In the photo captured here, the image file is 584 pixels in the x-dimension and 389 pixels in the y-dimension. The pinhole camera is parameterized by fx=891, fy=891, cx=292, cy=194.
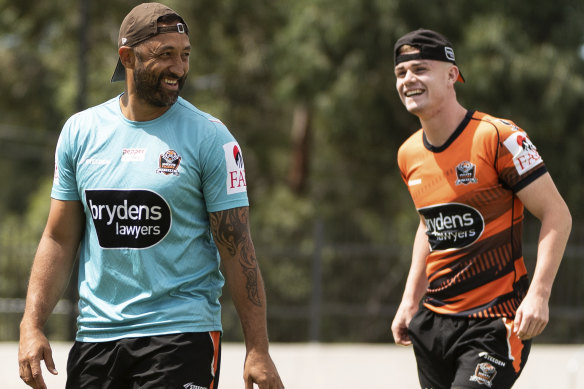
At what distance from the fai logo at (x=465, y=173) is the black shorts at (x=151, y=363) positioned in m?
1.57

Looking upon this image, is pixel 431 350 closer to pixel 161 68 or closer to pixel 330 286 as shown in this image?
pixel 161 68

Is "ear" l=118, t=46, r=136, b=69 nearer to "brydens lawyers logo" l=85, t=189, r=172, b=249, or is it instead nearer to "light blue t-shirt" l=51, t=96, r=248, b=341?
"light blue t-shirt" l=51, t=96, r=248, b=341

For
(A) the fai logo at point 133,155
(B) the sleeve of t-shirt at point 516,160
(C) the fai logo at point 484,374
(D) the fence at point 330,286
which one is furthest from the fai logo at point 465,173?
(D) the fence at point 330,286

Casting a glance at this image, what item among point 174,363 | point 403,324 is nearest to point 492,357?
point 403,324

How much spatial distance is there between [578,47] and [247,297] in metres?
15.7

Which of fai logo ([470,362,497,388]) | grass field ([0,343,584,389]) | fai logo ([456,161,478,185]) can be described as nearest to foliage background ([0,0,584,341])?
grass field ([0,343,584,389])

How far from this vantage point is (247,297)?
333 centimetres

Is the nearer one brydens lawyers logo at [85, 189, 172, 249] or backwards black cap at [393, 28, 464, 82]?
brydens lawyers logo at [85, 189, 172, 249]

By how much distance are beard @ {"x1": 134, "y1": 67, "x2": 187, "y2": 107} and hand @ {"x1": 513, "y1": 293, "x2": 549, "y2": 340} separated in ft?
5.70

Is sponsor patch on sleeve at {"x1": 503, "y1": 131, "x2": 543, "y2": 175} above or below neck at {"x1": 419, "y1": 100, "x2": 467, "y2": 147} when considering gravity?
below

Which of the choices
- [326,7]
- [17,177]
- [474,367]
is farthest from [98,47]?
[474,367]

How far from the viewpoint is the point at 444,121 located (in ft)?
14.5

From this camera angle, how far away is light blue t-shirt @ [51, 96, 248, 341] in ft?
10.8

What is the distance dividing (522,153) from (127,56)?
6.06ft
